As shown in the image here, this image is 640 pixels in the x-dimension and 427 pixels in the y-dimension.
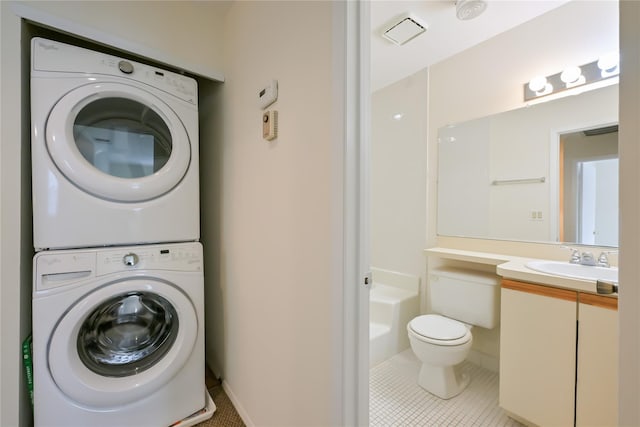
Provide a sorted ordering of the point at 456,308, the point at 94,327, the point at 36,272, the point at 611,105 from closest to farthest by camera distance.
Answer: the point at 36,272, the point at 94,327, the point at 611,105, the point at 456,308

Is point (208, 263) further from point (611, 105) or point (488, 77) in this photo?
point (611, 105)

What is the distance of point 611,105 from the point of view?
4.64ft

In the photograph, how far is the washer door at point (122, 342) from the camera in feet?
3.45

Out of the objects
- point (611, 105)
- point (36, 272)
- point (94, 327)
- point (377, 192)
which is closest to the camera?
→ point (36, 272)

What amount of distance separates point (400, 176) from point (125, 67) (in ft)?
6.76

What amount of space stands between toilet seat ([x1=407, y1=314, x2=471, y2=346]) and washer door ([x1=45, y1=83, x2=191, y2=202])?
5.40 feet

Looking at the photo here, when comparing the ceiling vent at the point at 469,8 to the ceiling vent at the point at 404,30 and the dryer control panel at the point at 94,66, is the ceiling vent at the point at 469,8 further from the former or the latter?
the dryer control panel at the point at 94,66

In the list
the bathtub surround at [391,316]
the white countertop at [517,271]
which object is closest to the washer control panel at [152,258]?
the bathtub surround at [391,316]

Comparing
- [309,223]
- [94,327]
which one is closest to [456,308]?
[309,223]

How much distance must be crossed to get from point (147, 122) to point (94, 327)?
1.02 m

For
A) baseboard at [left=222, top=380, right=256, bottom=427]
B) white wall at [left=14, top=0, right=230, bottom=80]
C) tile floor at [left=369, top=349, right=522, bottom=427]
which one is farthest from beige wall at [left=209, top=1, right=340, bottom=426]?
tile floor at [left=369, top=349, right=522, bottom=427]

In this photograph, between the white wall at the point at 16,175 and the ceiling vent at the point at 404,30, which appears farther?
the ceiling vent at the point at 404,30

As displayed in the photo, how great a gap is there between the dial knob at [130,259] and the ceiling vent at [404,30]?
1970 millimetres

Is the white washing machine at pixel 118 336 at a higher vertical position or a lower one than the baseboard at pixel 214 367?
Result: higher
